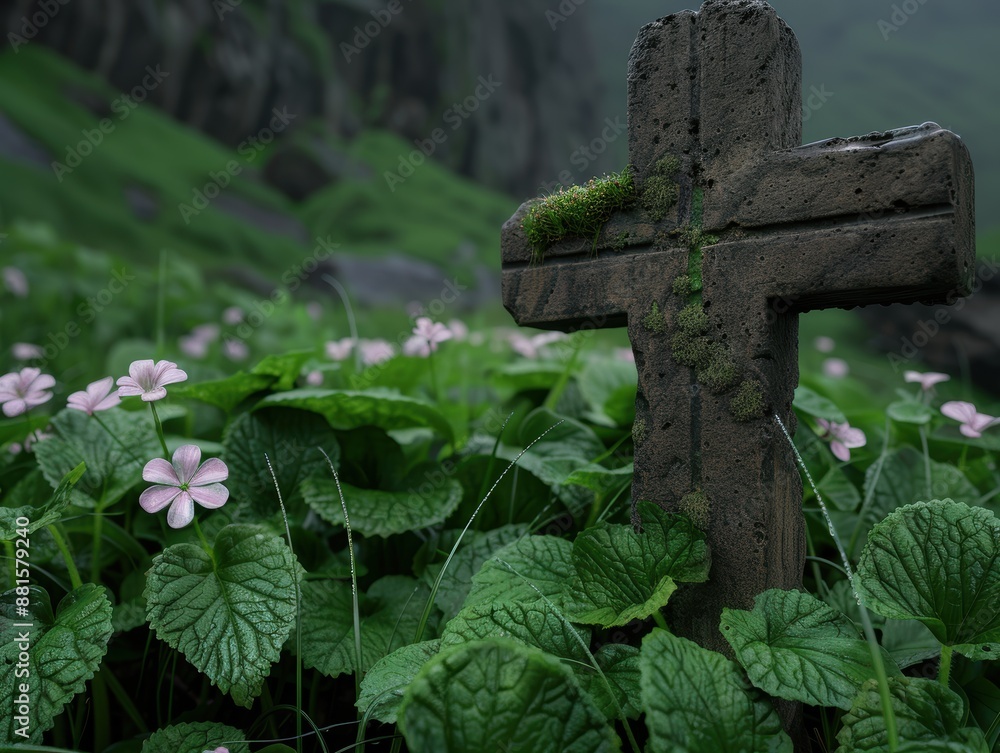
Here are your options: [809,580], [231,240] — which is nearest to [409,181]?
[231,240]

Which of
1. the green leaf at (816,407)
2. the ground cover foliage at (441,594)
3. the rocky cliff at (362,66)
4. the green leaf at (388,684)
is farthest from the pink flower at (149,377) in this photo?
the rocky cliff at (362,66)

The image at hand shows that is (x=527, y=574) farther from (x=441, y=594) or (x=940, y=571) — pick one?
(x=940, y=571)

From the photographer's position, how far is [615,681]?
0.89 metres

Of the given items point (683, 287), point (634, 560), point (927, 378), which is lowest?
point (634, 560)

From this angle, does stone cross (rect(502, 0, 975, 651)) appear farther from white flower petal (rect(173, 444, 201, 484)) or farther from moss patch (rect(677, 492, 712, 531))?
white flower petal (rect(173, 444, 201, 484))

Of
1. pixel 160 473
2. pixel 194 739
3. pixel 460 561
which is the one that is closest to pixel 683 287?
pixel 460 561

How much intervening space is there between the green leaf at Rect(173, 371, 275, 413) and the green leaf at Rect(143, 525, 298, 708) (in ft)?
1.58

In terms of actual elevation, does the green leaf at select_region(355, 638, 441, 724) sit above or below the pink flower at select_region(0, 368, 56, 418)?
below

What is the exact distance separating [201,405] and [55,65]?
9780mm

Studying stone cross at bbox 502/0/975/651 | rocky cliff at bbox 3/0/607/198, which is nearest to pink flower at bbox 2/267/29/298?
stone cross at bbox 502/0/975/651

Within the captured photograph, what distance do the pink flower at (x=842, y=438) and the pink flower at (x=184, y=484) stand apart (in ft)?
3.91

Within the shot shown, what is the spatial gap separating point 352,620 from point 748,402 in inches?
31.8

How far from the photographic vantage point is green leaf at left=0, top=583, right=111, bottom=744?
82cm

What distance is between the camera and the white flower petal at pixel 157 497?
0.88 meters
